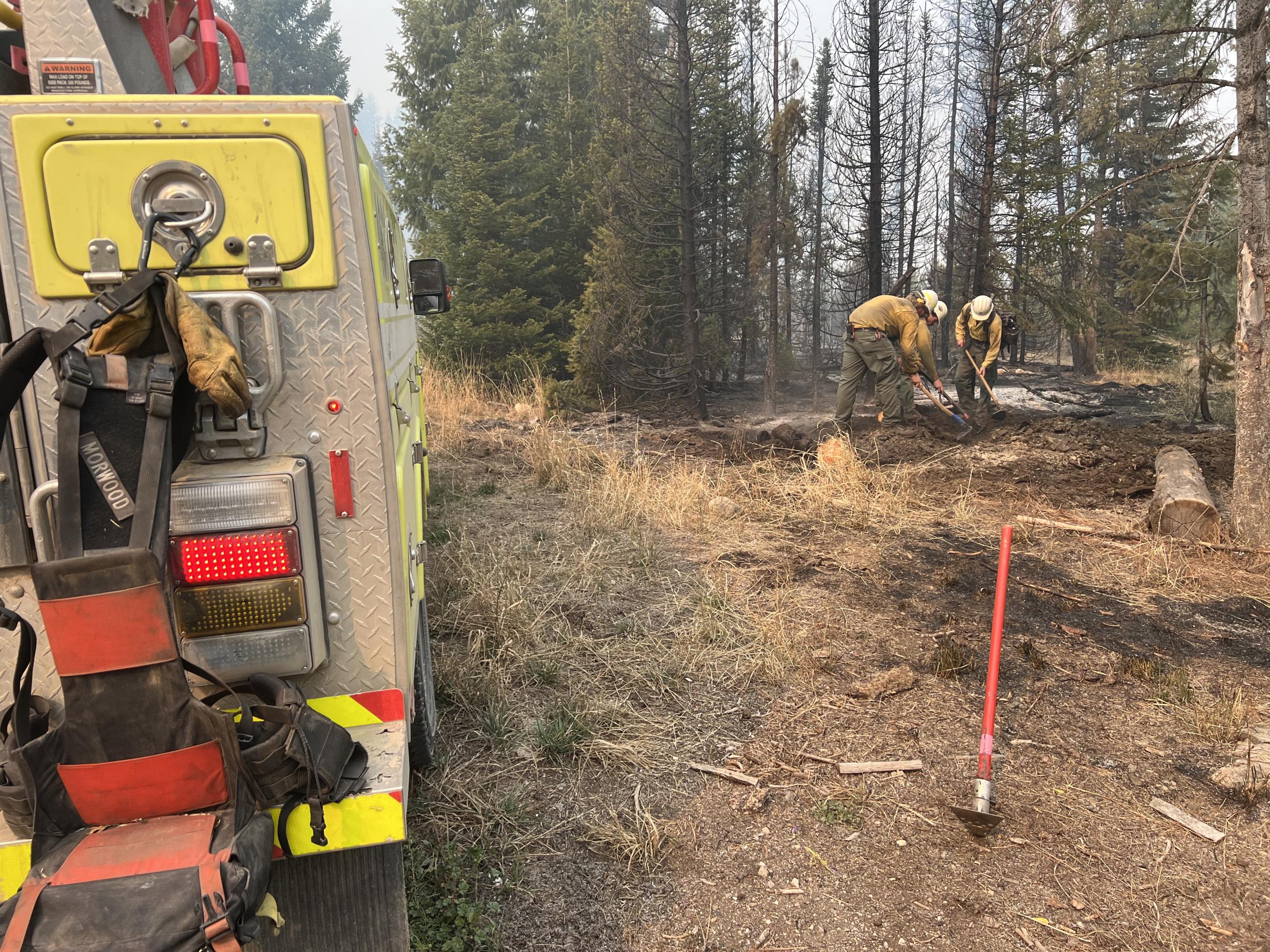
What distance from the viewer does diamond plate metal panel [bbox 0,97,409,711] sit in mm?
1995

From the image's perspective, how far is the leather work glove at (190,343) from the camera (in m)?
1.77

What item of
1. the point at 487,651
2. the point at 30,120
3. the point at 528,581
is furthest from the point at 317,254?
the point at 528,581

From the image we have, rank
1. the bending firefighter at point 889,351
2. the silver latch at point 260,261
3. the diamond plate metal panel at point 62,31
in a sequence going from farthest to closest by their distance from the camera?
the bending firefighter at point 889,351
the diamond plate metal panel at point 62,31
the silver latch at point 260,261

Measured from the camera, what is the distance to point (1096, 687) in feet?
14.0

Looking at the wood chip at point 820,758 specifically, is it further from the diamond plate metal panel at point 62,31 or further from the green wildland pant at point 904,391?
the green wildland pant at point 904,391

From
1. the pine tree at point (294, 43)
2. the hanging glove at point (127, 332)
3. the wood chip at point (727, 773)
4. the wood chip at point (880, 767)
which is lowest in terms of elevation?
the wood chip at point (880, 767)

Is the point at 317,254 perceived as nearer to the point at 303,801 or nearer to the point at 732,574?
the point at 303,801

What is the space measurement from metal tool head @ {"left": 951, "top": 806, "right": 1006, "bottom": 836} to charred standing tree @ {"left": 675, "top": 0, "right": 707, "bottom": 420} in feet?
37.9

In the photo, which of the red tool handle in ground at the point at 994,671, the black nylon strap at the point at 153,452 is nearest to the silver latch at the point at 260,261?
the black nylon strap at the point at 153,452

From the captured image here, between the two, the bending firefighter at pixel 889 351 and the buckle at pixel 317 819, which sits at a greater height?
the bending firefighter at pixel 889 351

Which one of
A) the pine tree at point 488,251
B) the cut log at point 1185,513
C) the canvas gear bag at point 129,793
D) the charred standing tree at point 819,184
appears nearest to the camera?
the canvas gear bag at point 129,793

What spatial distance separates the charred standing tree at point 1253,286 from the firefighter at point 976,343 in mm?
5969

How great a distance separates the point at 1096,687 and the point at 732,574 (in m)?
2.40

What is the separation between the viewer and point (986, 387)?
12039 mm
